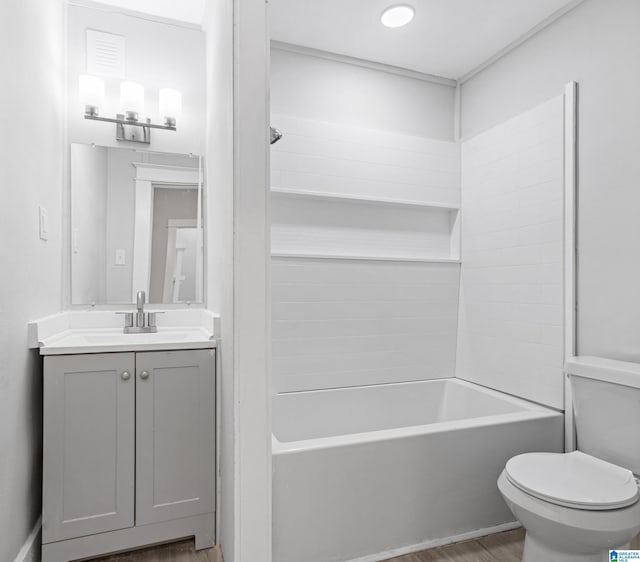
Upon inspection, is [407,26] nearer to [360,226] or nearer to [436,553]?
[360,226]

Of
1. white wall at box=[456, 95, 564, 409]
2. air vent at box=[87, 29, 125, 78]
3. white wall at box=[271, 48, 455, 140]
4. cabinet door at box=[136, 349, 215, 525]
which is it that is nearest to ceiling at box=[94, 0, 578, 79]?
white wall at box=[271, 48, 455, 140]

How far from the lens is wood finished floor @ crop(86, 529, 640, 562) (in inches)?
69.2

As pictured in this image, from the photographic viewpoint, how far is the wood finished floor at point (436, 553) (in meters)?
1.76

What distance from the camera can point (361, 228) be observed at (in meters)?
2.75

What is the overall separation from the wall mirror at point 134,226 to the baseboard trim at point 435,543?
158 centimetres

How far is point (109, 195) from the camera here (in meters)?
2.35

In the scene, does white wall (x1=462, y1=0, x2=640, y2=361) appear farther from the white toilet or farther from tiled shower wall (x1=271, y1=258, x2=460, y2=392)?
tiled shower wall (x1=271, y1=258, x2=460, y2=392)

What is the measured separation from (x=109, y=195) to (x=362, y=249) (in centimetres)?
152

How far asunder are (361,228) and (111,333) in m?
1.59

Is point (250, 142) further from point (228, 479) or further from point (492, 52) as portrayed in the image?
point (492, 52)

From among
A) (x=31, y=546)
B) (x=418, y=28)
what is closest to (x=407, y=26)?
(x=418, y=28)

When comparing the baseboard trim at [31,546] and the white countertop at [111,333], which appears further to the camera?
the white countertop at [111,333]

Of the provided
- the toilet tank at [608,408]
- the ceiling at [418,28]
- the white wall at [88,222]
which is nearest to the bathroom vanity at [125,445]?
the white wall at [88,222]

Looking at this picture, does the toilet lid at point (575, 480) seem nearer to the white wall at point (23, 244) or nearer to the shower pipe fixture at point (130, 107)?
the white wall at point (23, 244)
